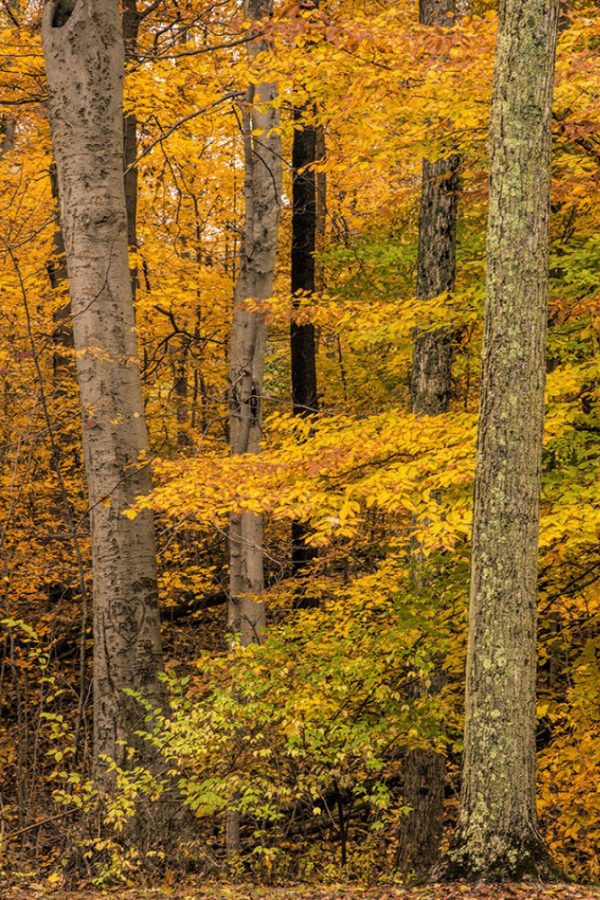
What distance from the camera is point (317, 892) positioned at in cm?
577

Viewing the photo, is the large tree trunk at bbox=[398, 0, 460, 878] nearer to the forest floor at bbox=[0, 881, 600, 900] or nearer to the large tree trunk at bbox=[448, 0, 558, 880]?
the forest floor at bbox=[0, 881, 600, 900]

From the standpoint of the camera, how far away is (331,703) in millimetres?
7410

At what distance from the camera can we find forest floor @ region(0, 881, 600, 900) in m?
4.81

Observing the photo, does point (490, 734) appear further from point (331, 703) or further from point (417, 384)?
point (417, 384)

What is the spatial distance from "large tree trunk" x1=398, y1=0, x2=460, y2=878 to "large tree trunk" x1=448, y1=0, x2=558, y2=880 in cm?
333

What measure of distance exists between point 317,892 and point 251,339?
6.54 metres

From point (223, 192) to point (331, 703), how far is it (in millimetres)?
11906

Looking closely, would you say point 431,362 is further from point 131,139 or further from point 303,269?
point 131,139

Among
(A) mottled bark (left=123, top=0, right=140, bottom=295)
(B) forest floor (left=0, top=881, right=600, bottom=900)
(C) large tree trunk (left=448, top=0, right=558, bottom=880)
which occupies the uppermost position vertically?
(A) mottled bark (left=123, top=0, right=140, bottom=295)

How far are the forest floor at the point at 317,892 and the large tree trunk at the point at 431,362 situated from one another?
3.15 meters

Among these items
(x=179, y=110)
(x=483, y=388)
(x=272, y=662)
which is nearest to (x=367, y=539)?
(x=272, y=662)

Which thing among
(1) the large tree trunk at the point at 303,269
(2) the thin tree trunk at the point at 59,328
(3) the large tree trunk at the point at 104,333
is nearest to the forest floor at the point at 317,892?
(3) the large tree trunk at the point at 104,333

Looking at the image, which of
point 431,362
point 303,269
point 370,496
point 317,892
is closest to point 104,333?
point 370,496

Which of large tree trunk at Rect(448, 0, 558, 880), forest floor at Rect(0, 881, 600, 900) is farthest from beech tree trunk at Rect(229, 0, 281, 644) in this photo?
large tree trunk at Rect(448, 0, 558, 880)
